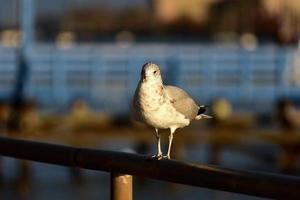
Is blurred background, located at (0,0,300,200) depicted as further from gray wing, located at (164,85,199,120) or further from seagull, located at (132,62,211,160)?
seagull, located at (132,62,211,160)

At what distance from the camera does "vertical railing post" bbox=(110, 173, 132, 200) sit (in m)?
3.32

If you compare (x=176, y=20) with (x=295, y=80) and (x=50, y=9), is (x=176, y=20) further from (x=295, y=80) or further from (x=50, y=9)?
(x=295, y=80)

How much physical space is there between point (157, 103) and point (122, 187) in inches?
13.3

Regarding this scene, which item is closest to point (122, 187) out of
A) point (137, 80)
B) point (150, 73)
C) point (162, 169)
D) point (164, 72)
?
point (162, 169)

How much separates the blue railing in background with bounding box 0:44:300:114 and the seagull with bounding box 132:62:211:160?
930 centimetres

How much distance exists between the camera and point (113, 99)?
14750 mm

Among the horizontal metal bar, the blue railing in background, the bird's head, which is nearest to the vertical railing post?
the horizontal metal bar

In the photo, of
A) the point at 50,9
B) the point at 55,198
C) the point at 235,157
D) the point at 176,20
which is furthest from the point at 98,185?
the point at 176,20

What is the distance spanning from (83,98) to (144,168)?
10.5 m

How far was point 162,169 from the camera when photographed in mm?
3109

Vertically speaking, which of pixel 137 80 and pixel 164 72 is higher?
pixel 164 72

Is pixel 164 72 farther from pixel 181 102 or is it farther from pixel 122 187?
pixel 122 187

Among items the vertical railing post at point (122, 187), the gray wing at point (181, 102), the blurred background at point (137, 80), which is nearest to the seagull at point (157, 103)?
the gray wing at point (181, 102)

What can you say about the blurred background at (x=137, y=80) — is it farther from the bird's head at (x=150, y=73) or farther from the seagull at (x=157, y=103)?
the bird's head at (x=150, y=73)
